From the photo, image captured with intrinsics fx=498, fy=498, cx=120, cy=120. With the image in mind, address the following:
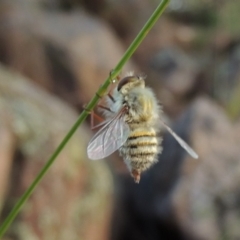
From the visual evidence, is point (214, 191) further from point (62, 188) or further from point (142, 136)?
point (142, 136)

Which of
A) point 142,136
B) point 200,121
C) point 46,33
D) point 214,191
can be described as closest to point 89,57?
point 46,33

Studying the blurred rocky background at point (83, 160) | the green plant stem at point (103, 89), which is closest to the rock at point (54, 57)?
the blurred rocky background at point (83, 160)

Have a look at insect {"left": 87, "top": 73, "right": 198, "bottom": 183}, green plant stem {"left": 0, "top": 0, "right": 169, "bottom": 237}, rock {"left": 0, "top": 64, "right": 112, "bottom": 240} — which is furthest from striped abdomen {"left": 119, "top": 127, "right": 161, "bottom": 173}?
rock {"left": 0, "top": 64, "right": 112, "bottom": 240}

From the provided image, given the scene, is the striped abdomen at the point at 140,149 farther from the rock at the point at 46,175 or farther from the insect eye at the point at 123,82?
the rock at the point at 46,175

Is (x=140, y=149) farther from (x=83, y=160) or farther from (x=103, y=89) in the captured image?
(x=83, y=160)

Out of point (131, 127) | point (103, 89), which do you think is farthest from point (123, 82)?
point (103, 89)

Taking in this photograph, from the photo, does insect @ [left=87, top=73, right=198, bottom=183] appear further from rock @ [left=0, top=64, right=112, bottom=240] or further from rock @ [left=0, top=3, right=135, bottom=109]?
rock @ [left=0, top=3, right=135, bottom=109]

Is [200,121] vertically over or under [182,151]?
over

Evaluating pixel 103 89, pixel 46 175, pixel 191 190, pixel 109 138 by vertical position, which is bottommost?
pixel 46 175

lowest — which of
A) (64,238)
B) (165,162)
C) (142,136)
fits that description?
(64,238)
